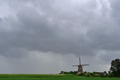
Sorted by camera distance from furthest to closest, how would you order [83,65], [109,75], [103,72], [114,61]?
[83,65] < [103,72] < [114,61] < [109,75]

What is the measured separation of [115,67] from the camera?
3583 inches

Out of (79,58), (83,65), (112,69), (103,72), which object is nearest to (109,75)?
(112,69)

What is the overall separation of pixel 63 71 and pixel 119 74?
51802 millimetres

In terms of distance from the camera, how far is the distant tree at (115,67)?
290 ft

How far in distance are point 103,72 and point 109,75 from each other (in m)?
15.8

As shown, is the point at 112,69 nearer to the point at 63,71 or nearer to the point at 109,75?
the point at 109,75

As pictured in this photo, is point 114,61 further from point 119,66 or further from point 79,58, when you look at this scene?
point 79,58

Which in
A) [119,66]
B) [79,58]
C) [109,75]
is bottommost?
[109,75]

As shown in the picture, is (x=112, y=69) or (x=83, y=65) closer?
(x=112, y=69)

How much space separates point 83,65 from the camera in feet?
380

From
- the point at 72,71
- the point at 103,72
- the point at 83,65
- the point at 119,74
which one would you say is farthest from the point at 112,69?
the point at 72,71

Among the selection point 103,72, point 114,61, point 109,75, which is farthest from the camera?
point 103,72

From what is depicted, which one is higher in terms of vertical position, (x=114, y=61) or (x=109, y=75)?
(x=114, y=61)

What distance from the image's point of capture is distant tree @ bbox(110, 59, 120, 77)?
88525 mm
